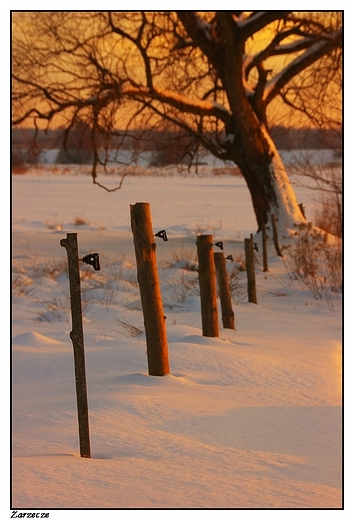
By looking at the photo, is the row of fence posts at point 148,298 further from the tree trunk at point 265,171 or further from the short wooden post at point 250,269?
the tree trunk at point 265,171

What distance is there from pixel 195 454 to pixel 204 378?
188 cm

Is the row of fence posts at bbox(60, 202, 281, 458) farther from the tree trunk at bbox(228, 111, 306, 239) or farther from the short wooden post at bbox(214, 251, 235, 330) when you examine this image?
the tree trunk at bbox(228, 111, 306, 239)

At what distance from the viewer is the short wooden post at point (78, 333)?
4109 millimetres

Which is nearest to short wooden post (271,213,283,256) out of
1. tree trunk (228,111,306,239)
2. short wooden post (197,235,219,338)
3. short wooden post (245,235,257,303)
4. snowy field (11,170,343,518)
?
tree trunk (228,111,306,239)

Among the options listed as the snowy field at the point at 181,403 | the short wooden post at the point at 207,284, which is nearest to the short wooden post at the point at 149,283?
the snowy field at the point at 181,403

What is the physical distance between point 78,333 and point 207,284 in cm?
313

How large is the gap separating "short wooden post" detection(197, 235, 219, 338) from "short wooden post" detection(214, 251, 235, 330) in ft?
2.73

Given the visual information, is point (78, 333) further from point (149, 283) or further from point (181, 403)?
point (149, 283)

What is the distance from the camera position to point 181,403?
5.13 meters

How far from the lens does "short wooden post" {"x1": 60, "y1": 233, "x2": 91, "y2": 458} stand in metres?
4.11

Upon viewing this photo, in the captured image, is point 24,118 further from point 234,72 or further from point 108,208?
point 108,208

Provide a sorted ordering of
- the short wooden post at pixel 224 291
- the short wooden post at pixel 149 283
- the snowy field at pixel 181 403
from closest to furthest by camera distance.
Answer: the snowy field at pixel 181 403, the short wooden post at pixel 149 283, the short wooden post at pixel 224 291

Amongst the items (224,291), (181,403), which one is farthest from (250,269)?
(181,403)

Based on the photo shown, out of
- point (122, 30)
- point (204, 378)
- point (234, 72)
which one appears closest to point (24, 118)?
point (122, 30)
